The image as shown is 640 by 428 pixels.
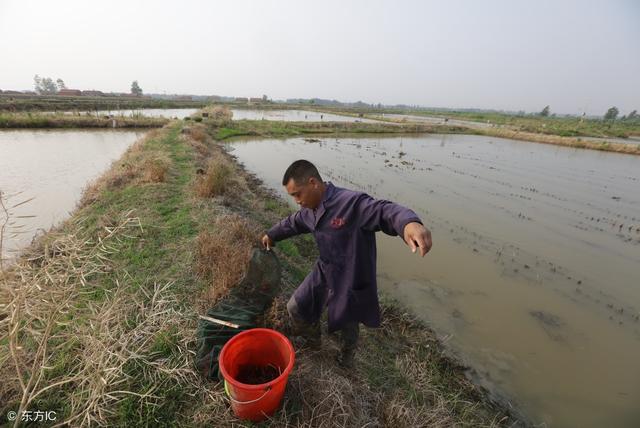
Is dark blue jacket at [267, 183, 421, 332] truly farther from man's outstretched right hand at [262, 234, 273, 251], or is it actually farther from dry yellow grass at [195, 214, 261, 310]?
dry yellow grass at [195, 214, 261, 310]

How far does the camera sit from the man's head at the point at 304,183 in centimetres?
216

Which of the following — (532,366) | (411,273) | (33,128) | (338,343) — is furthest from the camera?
(33,128)

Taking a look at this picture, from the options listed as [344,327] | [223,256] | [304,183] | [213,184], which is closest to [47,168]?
[213,184]

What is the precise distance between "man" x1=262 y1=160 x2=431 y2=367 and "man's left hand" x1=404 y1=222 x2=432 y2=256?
0.60 feet

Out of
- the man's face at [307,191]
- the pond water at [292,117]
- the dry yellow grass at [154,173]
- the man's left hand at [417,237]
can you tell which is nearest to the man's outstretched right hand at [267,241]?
the man's face at [307,191]

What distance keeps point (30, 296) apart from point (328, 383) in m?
2.08

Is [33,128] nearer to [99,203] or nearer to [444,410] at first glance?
[99,203]

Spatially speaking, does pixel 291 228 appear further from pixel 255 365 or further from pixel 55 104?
pixel 55 104

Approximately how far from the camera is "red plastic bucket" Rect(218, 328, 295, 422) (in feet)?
5.79

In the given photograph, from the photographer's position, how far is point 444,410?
2.75 m

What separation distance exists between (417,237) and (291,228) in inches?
49.8

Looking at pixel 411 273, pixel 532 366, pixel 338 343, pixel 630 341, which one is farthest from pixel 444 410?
pixel 630 341

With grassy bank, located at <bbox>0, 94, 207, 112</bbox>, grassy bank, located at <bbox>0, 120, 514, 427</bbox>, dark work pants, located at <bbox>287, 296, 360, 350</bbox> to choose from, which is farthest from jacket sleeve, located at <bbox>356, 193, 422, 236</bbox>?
grassy bank, located at <bbox>0, 94, 207, 112</bbox>

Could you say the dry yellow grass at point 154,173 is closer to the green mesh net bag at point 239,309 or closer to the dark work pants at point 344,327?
the green mesh net bag at point 239,309
